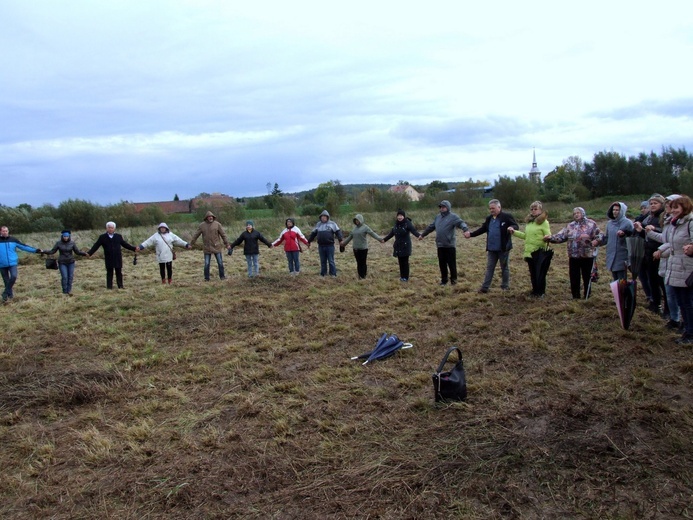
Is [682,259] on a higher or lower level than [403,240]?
lower

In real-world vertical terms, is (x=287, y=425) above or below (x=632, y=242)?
below

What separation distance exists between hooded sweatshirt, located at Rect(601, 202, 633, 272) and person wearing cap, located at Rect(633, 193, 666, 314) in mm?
178

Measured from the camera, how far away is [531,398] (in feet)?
16.6

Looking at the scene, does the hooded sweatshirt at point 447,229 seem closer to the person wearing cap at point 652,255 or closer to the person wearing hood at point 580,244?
the person wearing hood at point 580,244

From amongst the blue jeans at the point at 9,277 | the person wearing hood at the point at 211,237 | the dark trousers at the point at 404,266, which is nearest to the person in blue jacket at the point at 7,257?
the blue jeans at the point at 9,277

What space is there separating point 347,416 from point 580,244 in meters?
4.99

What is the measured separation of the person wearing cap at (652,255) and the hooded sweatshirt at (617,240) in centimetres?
18

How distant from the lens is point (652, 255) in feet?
24.6

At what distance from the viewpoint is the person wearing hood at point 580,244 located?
8023 millimetres

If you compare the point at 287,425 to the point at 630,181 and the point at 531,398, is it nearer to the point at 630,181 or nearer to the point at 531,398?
the point at 531,398

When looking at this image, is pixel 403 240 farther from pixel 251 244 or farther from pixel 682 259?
pixel 682 259

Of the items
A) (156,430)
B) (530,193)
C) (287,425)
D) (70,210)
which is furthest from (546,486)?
(70,210)

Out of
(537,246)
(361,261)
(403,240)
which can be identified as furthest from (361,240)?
(537,246)

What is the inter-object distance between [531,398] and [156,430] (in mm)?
3595
